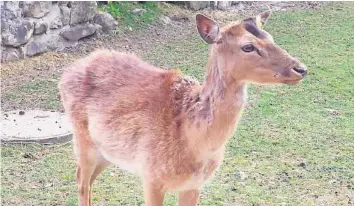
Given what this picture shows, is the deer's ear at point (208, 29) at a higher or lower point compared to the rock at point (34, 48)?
higher

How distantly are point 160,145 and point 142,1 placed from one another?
19.7 ft

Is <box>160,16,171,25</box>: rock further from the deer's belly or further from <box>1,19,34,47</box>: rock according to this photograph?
the deer's belly

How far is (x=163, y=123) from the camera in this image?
13.4ft

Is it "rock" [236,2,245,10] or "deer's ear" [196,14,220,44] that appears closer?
"deer's ear" [196,14,220,44]

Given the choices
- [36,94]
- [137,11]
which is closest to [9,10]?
[36,94]

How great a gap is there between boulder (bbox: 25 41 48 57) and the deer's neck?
443 cm

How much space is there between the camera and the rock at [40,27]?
26.4 feet

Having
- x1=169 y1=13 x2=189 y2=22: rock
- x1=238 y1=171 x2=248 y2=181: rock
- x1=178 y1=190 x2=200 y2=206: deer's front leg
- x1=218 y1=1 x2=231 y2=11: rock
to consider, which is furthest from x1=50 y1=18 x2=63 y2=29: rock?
x1=178 y1=190 x2=200 y2=206: deer's front leg

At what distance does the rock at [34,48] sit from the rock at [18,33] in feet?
0.34

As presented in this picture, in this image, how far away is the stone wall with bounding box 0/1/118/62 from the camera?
25.6ft

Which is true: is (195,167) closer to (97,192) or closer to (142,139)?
(142,139)

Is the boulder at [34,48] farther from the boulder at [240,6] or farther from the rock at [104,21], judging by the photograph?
the boulder at [240,6]

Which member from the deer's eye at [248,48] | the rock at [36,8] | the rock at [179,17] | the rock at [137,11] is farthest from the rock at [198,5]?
the deer's eye at [248,48]

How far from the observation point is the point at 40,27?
8.09 metres
